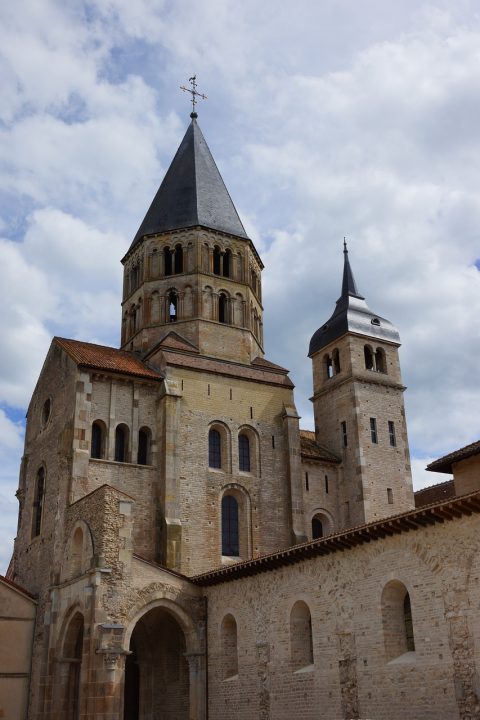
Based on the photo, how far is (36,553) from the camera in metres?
29.1

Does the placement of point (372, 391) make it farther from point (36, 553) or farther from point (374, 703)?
point (374, 703)

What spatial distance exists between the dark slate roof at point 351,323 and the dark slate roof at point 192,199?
6350 mm

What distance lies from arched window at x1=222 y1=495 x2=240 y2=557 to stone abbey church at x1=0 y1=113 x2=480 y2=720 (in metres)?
0.09

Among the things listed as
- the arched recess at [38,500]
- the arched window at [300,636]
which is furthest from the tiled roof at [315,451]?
the arched window at [300,636]

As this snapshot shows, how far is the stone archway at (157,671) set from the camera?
2592 cm

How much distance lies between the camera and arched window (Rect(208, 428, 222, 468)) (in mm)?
30820

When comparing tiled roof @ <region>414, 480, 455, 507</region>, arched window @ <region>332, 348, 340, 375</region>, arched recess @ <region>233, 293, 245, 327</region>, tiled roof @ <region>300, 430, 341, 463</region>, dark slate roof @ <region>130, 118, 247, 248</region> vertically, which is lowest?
tiled roof @ <region>414, 480, 455, 507</region>

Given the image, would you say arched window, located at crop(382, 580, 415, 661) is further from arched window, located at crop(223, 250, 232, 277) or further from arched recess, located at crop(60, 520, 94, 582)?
arched window, located at crop(223, 250, 232, 277)

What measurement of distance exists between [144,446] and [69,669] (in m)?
8.78

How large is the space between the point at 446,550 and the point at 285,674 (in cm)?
706

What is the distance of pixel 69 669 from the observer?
2494cm

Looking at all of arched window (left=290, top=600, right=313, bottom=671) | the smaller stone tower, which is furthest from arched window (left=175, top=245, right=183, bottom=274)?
arched window (left=290, top=600, right=313, bottom=671)

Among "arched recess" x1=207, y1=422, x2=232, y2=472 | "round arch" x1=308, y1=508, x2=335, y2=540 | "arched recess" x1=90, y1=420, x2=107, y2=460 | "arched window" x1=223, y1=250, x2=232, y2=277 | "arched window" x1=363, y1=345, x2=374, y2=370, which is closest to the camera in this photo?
"arched recess" x1=90, y1=420, x2=107, y2=460

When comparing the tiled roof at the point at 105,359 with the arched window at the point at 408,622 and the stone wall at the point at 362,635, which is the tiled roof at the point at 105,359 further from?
the arched window at the point at 408,622
